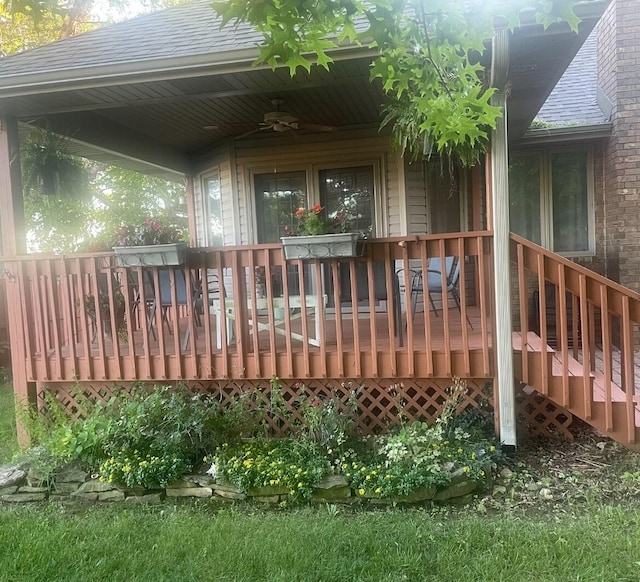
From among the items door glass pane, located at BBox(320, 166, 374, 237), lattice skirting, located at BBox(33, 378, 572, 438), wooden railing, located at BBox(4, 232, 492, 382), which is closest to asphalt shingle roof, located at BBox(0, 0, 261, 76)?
wooden railing, located at BBox(4, 232, 492, 382)

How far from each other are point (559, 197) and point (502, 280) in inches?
164

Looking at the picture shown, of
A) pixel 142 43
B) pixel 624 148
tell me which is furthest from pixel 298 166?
pixel 624 148

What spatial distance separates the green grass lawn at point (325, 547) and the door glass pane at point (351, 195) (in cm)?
392

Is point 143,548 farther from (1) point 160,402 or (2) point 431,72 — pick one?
(2) point 431,72

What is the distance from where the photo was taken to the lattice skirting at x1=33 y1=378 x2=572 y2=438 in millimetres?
4184

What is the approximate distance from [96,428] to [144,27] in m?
3.73

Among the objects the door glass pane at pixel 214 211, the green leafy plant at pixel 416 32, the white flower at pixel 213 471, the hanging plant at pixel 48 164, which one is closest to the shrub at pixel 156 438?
the white flower at pixel 213 471

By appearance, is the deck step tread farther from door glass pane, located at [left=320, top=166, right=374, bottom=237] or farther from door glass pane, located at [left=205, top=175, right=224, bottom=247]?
door glass pane, located at [left=205, top=175, right=224, bottom=247]

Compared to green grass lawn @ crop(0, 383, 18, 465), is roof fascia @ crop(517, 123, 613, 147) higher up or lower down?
higher up

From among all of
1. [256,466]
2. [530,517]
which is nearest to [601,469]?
[530,517]

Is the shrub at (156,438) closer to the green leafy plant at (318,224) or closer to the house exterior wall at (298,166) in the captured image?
the green leafy plant at (318,224)

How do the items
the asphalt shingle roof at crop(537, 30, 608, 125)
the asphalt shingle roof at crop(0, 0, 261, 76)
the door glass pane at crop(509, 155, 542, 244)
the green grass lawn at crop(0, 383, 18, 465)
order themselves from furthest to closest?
the door glass pane at crop(509, 155, 542, 244) < the asphalt shingle roof at crop(537, 30, 608, 125) < the green grass lawn at crop(0, 383, 18, 465) < the asphalt shingle roof at crop(0, 0, 261, 76)

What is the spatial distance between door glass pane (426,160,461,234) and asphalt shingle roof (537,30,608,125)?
6.15 feet

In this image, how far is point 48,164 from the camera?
5.01m
